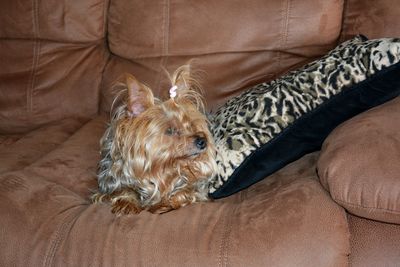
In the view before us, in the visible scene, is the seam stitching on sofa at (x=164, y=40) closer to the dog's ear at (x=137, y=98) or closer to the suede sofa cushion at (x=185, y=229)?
the dog's ear at (x=137, y=98)

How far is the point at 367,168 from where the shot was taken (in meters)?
1.53

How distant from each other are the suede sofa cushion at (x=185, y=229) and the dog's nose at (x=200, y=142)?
0.67 ft

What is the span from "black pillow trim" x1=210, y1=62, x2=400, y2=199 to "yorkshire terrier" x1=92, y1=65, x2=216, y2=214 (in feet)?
0.47

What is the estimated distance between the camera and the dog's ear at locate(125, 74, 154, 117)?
1.81 metres

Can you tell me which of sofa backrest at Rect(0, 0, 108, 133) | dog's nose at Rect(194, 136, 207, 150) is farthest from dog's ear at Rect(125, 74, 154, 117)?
sofa backrest at Rect(0, 0, 108, 133)

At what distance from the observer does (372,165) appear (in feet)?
5.02

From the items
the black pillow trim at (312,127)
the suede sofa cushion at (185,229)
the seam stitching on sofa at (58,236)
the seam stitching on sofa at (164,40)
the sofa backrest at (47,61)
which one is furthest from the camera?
the sofa backrest at (47,61)

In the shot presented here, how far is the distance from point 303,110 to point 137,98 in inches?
22.7

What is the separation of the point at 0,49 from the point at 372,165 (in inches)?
77.4

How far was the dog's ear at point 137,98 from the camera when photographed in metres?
1.81

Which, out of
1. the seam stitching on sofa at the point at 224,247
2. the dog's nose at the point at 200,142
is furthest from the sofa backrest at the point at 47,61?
the seam stitching on sofa at the point at 224,247

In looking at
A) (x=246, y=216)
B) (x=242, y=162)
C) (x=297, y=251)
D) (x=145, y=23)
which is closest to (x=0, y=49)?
(x=145, y=23)

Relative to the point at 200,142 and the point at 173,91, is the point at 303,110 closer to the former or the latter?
the point at 200,142

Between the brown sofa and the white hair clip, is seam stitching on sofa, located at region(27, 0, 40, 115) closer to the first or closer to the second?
the brown sofa
